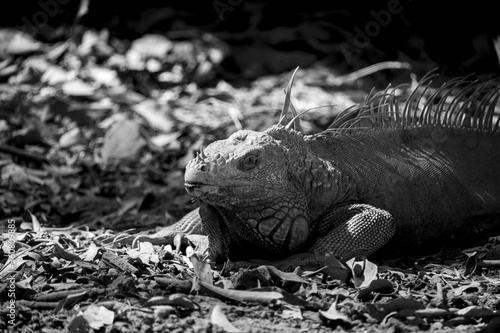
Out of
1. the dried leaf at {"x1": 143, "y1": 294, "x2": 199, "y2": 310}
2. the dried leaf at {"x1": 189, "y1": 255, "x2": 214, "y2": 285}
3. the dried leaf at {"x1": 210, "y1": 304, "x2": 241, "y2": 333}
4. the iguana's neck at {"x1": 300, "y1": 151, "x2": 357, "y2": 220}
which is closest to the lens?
the dried leaf at {"x1": 210, "y1": 304, "x2": 241, "y2": 333}

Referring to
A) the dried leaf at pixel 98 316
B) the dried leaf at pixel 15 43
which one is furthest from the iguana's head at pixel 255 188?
the dried leaf at pixel 15 43

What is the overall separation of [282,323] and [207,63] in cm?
932

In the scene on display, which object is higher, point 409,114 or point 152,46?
point 409,114

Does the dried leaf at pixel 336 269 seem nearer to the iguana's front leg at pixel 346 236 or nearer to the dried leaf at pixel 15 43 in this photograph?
the iguana's front leg at pixel 346 236

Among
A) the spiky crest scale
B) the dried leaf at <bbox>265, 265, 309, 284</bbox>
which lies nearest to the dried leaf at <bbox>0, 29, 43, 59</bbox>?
the spiky crest scale

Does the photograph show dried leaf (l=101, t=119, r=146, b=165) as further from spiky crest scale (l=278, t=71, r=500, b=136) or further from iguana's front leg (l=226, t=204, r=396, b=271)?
iguana's front leg (l=226, t=204, r=396, b=271)

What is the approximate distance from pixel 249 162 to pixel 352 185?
99cm

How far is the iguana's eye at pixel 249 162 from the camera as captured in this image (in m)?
4.88

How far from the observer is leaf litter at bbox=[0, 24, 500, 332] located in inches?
162

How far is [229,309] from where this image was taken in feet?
13.7

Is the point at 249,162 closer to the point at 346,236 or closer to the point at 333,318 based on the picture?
the point at 346,236

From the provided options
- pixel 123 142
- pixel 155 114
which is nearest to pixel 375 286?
pixel 123 142

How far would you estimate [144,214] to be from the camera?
24.3 feet

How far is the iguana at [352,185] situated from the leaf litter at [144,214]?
0.84 ft
